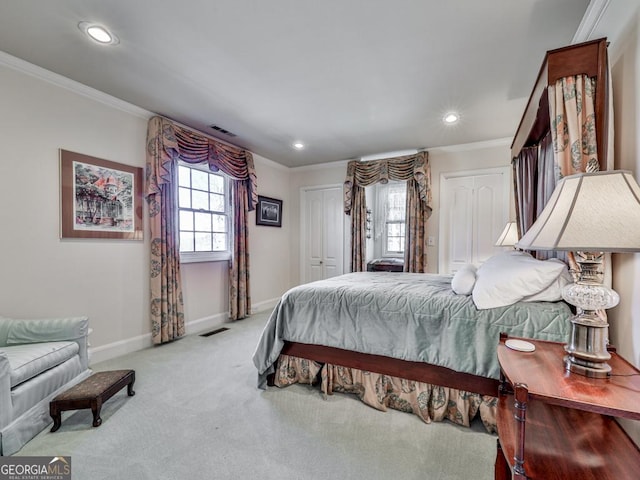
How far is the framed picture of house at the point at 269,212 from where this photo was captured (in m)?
4.71

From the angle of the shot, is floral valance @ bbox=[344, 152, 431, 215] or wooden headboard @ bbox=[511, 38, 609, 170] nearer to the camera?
wooden headboard @ bbox=[511, 38, 609, 170]

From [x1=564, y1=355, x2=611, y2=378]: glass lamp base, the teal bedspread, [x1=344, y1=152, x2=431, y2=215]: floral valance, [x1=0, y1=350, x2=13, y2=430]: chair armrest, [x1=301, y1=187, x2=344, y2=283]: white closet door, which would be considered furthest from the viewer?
[x1=301, y1=187, x2=344, y2=283]: white closet door

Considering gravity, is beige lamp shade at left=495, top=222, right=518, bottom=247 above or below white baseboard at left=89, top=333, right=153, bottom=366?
above

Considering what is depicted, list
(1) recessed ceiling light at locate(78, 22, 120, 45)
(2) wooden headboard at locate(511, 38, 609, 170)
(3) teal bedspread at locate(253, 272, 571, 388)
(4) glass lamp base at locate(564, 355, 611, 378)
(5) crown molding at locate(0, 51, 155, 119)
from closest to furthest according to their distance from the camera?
(4) glass lamp base at locate(564, 355, 611, 378)
(2) wooden headboard at locate(511, 38, 609, 170)
(3) teal bedspread at locate(253, 272, 571, 388)
(1) recessed ceiling light at locate(78, 22, 120, 45)
(5) crown molding at locate(0, 51, 155, 119)

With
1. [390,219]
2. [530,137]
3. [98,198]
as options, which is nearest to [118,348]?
[98,198]

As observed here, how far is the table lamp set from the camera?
90cm

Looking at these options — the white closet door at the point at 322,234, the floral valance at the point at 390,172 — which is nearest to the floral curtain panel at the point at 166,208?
the white closet door at the point at 322,234

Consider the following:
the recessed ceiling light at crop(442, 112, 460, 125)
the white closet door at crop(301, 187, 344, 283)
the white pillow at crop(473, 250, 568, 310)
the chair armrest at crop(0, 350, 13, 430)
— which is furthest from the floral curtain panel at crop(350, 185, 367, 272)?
the chair armrest at crop(0, 350, 13, 430)

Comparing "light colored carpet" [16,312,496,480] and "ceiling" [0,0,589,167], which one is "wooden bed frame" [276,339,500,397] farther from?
"ceiling" [0,0,589,167]

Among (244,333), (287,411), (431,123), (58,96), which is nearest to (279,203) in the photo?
(244,333)

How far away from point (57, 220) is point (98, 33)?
155 cm

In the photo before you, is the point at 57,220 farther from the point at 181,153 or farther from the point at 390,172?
the point at 390,172

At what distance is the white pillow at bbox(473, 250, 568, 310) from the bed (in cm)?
5

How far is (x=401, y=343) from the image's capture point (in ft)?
6.21
